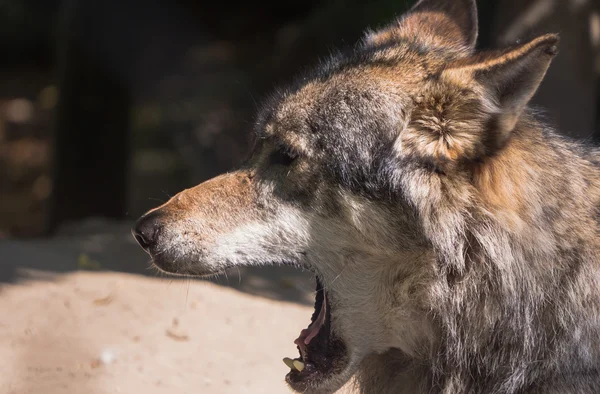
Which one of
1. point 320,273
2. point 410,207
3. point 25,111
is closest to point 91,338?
point 320,273

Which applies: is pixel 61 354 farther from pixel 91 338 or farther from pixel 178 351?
pixel 178 351

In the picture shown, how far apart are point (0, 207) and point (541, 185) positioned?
12060 mm

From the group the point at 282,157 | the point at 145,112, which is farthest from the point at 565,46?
the point at 145,112

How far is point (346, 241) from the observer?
333cm

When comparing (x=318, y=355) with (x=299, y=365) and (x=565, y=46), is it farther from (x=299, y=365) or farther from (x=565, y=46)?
(x=565, y=46)

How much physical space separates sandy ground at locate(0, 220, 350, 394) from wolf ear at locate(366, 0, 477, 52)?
2132 mm

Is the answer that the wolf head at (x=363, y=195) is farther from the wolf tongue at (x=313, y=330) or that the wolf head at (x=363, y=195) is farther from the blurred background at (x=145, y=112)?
the blurred background at (x=145, y=112)

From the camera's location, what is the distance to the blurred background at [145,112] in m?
5.69

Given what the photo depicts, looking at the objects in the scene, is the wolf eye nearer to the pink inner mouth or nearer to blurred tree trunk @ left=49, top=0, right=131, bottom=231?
the pink inner mouth

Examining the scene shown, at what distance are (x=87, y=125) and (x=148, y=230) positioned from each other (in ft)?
21.8

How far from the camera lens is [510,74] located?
2.89 metres

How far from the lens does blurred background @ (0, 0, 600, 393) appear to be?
224 inches

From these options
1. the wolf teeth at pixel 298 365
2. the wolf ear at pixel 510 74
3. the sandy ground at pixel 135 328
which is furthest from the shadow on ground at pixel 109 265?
the wolf ear at pixel 510 74

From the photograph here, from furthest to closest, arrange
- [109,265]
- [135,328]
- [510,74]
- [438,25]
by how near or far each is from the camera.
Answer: [109,265], [135,328], [438,25], [510,74]
